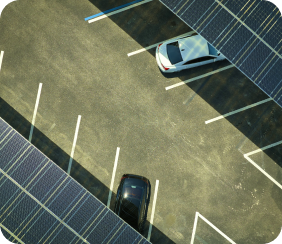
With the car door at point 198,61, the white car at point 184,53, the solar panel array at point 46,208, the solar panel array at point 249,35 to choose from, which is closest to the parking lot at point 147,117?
the car door at point 198,61

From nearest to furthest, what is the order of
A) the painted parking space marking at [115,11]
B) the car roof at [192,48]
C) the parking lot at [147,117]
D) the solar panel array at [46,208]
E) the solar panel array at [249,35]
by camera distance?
1. the solar panel array at [46,208]
2. the solar panel array at [249,35]
3. the car roof at [192,48]
4. the parking lot at [147,117]
5. the painted parking space marking at [115,11]

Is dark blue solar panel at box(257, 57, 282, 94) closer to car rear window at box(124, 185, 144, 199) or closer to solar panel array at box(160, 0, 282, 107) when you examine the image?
solar panel array at box(160, 0, 282, 107)

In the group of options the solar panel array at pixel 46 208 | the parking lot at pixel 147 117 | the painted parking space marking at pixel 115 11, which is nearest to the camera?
the solar panel array at pixel 46 208

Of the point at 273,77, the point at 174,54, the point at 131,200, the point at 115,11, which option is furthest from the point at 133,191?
the point at 115,11

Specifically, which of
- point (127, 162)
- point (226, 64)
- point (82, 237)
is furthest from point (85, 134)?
point (226, 64)

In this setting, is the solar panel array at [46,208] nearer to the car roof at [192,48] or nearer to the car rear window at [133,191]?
the car rear window at [133,191]

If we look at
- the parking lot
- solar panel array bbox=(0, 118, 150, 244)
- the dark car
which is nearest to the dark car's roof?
the dark car
